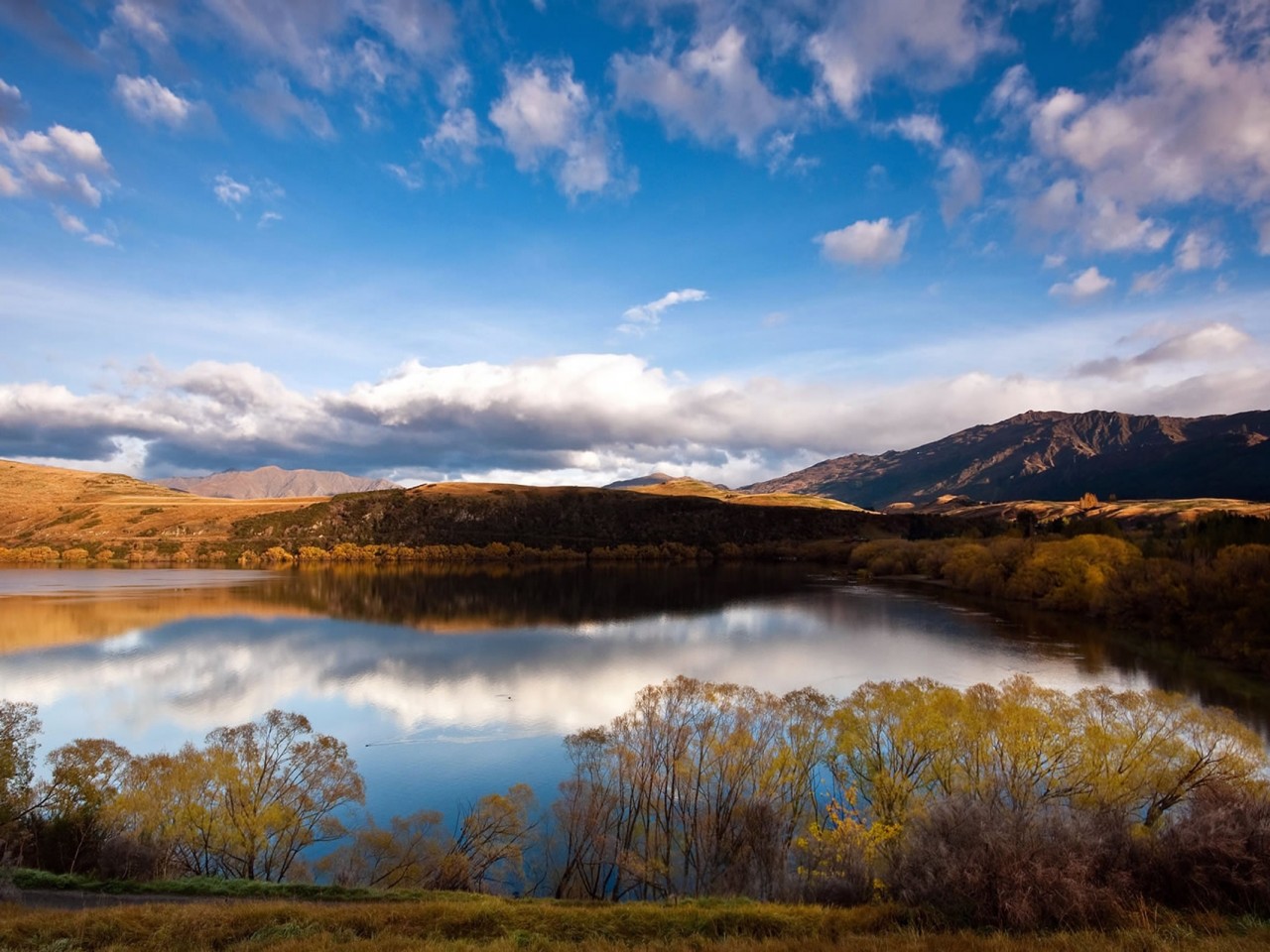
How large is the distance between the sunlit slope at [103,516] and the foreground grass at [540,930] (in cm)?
16347

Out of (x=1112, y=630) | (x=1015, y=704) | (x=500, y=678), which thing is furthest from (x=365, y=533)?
(x=1015, y=704)

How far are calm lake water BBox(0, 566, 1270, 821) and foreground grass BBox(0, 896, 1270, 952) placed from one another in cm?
1246

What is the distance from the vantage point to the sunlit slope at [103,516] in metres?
148

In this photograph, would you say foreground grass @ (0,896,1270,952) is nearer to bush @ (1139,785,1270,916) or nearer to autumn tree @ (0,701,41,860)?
bush @ (1139,785,1270,916)

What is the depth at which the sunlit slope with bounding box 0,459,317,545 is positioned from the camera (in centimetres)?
14775

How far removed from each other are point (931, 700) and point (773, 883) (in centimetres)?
1053

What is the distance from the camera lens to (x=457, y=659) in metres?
48.4

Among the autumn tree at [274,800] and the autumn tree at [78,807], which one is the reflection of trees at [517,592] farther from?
the autumn tree at [78,807]

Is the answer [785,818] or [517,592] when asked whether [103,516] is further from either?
[785,818]

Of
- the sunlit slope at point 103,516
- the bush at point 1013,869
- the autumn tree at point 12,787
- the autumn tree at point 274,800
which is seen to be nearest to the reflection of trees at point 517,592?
the autumn tree at point 274,800

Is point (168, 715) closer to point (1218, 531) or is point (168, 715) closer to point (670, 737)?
point (670, 737)

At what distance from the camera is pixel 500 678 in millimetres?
42625

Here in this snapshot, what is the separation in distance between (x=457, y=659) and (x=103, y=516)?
159 m

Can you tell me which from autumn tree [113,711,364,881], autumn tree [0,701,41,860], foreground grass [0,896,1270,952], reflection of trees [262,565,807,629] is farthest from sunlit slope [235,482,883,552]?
foreground grass [0,896,1270,952]
